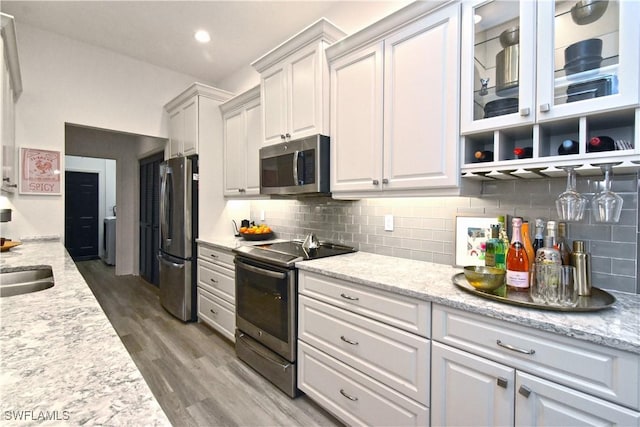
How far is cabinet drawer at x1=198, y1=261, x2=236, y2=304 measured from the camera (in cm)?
274

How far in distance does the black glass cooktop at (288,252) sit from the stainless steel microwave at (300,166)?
0.46 metres

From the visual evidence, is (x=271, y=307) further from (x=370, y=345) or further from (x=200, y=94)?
(x=200, y=94)

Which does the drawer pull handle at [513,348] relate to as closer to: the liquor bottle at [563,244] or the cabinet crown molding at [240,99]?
the liquor bottle at [563,244]

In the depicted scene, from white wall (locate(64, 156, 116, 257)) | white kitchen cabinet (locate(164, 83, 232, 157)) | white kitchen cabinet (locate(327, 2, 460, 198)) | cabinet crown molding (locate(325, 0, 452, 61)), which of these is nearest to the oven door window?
white kitchen cabinet (locate(327, 2, 460, 198))

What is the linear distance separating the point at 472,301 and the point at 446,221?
0.78 meters

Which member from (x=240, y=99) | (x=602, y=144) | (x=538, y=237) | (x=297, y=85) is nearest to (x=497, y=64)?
(x=602, y=144)

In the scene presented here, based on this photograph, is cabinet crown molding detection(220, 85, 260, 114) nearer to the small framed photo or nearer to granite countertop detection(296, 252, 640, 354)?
granite countertop detection(296, 252, 640, 354)

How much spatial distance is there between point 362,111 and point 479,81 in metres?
0.70

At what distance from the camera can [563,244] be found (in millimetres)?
1418

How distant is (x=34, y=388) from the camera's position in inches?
22.4

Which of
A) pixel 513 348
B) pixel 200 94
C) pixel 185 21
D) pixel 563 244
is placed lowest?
pixel 513 348

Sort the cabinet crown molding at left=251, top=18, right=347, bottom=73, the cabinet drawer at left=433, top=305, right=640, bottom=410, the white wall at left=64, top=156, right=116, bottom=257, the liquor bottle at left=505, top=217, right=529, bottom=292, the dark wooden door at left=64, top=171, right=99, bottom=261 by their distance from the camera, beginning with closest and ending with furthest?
the cabinet drawer at left=433, top=305, right=640, bottom=410, the liquor bottle at left=505, top=217, right=529, bottom=292, the cabinet crown molding at left=251, top=18, right=347, bottom=73, the dark wooden door at left=64, top=171, right=99, bottom=261, the white wall at left=64, top=156, right=116, bottom=257

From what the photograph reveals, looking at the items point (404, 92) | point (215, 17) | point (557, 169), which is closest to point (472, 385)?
point (557, 169)

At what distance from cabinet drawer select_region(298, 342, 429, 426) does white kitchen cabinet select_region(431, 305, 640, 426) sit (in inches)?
6.3
